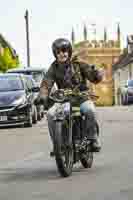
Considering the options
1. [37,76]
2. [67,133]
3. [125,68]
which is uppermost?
[67,133]

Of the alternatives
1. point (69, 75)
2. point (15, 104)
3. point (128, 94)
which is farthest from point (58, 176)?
point (128, 94)

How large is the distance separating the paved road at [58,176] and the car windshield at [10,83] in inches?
325

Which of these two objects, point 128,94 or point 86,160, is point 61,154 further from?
point 128,94

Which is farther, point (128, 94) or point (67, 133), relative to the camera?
point (128, 94)

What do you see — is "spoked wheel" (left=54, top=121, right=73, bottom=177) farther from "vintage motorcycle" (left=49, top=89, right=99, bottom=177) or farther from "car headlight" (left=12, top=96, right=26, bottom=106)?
"car headlight" (left=12, top=96, right=26, bottom=106)

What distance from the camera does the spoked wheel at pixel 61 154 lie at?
10812 millimetres

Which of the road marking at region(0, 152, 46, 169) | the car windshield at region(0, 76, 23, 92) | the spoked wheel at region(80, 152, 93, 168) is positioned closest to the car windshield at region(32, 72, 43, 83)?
the car windshield at region(0, 76, 23, 92)

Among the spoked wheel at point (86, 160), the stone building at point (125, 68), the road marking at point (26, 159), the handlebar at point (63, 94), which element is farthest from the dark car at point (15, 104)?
the stone building at point (125, 68)

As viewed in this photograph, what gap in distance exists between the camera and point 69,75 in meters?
11.3

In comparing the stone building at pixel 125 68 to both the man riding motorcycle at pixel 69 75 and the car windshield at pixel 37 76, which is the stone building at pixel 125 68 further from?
the man riding motorcycle at pixel 69 75

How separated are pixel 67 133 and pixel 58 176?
0.51 meters

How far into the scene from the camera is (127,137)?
18734 millimetres

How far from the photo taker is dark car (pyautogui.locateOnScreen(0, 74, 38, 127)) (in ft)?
82.0

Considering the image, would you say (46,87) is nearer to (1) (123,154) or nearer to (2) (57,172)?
(2) (57,172)
